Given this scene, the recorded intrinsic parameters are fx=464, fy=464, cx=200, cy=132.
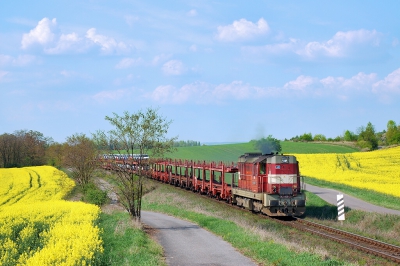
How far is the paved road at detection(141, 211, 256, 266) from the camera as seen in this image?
14469 mm

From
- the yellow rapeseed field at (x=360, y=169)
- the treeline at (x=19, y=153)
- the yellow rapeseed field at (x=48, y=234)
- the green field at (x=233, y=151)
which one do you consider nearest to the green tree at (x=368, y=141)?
the green field at (x=233, y=151)

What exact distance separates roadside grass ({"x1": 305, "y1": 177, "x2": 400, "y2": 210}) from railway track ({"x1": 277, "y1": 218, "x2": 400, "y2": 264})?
12883mm

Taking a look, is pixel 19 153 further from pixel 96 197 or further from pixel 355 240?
pixel 355 240

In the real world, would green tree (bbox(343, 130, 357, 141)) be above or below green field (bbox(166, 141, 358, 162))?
above

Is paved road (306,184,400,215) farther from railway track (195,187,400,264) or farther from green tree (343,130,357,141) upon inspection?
green tree (343,130,357,141)

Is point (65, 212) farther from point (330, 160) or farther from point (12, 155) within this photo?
point (12, 155)

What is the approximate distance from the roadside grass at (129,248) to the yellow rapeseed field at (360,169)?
30343mm

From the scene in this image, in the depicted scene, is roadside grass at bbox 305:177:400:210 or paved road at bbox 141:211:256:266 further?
roadside grass at bbox 305:177:400:210

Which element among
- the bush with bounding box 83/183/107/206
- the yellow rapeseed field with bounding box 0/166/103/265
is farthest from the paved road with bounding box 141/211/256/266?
the bush with bounding box 83/183/107/206

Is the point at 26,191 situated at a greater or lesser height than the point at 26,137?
lesser

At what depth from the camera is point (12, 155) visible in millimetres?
106375

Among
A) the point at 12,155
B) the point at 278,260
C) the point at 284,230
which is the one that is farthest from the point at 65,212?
the point at 12,155

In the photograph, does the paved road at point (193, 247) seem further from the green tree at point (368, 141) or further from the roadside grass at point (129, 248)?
the green tree at point (368, 141)

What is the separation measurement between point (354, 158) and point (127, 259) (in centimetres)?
6237
